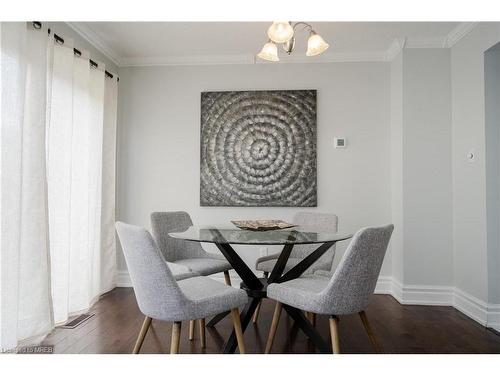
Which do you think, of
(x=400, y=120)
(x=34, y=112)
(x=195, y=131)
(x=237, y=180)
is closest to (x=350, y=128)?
(x=400, y=120)

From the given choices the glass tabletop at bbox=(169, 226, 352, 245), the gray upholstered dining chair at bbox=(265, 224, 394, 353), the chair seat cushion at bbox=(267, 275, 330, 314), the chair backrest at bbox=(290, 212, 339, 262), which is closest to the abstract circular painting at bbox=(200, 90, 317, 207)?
the chair backrest at bbox=(290, 212, 339, 262)

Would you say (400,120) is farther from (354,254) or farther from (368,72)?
(354,254)

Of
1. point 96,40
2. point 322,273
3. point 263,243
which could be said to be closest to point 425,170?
point 322,273

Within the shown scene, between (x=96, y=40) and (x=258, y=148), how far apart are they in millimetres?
1944

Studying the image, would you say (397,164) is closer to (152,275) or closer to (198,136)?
(198,136)

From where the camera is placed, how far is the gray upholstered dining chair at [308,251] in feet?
8.70

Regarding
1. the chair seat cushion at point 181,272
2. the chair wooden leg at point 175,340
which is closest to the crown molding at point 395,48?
the chair seat cushion at point 181,272

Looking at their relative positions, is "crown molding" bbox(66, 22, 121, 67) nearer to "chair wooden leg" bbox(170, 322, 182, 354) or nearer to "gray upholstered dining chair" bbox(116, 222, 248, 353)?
"gray upholstered dining chair" bbox(116, 222, 248, 353)

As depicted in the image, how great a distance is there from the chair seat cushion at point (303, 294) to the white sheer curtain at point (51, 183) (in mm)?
1620

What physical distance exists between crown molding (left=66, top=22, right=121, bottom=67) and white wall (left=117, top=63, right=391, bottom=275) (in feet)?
0.71

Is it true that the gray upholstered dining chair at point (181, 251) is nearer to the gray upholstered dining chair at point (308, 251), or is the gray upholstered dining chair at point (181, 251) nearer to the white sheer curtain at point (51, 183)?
the gray upholstered dining chair at point (308, 251)

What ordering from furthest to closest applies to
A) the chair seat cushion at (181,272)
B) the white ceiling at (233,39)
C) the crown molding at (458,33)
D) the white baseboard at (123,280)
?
the white baseboard at (123,280), the white ceiling at (233,39), the crown molding at (458,33), the chair seat cushion at (181,272)

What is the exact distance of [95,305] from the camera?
3.04m

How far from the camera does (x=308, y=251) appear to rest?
9.66ft
